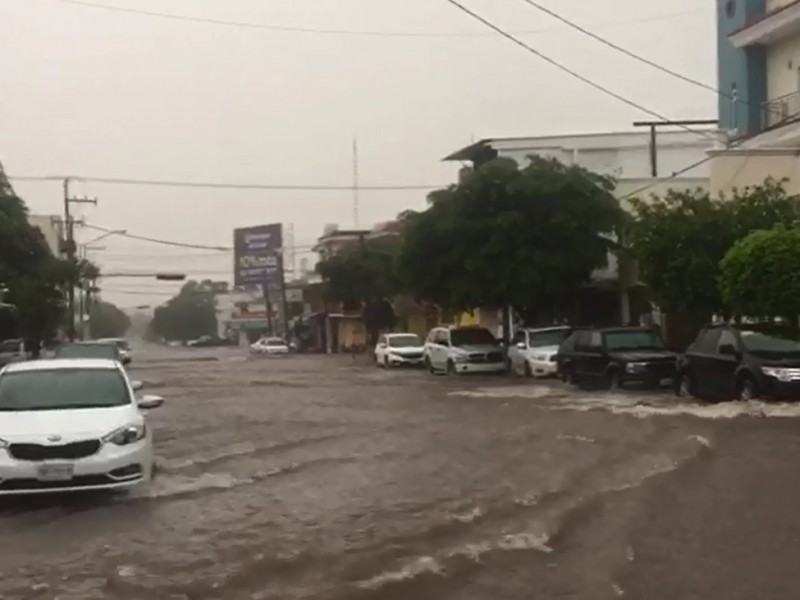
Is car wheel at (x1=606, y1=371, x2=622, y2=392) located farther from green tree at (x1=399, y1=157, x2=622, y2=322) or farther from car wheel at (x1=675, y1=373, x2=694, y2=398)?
green tree at (x1=399, y1=157, x2=622, y2=322)

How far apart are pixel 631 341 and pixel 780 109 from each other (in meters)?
8.57

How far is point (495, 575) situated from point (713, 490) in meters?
4.92

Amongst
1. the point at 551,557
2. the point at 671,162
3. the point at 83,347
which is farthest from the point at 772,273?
the point at 671,162

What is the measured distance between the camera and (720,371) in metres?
24.0

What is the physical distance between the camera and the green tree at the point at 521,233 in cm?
3947

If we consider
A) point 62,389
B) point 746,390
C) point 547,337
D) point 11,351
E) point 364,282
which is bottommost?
point 746,390

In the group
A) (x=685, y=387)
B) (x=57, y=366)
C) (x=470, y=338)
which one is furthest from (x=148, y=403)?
(x=470, y=338)

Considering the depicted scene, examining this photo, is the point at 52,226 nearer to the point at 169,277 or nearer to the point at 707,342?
the point at 169,277

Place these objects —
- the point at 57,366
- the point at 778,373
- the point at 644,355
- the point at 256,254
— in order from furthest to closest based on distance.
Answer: the point at 256,254 < the point at 644,355 < the point at 778,373 < the point at 57,366

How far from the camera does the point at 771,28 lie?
33156mm

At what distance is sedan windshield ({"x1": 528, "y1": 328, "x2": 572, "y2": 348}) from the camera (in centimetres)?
3716

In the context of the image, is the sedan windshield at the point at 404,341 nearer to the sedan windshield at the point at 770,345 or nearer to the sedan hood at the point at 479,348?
the sedan hood at the point at 479,348

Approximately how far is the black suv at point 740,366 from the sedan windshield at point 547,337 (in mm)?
11221

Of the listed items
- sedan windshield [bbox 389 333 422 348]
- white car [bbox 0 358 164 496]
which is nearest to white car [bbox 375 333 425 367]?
sedan windshield [bbox 389 333 422 348]
